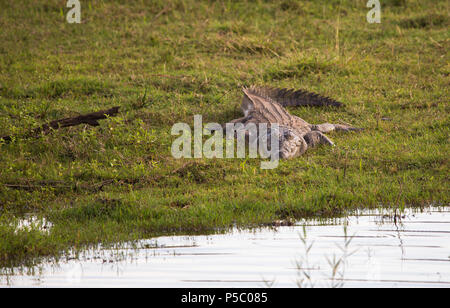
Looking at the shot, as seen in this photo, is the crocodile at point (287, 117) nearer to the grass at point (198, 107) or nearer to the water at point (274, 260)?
the grass at point (198, 107)

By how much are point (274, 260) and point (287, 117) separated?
13.9 ft

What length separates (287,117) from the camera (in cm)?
866

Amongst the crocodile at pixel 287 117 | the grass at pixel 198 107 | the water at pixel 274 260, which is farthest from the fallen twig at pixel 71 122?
the water at pixel 274 260

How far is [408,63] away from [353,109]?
7.36ft

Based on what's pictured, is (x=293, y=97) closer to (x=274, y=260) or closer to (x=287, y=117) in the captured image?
(x=287, y=117)

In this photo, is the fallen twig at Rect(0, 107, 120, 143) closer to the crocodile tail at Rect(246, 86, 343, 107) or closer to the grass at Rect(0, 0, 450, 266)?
the grass at Rect(0, 0, 450, 266)

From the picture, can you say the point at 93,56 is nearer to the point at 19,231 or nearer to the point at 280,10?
the point at 280,10

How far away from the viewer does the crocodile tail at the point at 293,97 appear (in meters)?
9.17

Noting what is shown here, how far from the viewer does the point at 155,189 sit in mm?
6520

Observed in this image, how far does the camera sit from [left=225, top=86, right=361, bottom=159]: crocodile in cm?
778

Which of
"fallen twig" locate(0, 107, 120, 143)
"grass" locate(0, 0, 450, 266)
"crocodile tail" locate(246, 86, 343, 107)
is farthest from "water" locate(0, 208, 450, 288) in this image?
"crocodile tail" locate(246, 86, 343, 107)

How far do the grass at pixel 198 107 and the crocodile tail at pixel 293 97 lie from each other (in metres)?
0.17

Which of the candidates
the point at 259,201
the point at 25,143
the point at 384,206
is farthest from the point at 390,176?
the point at 25,143

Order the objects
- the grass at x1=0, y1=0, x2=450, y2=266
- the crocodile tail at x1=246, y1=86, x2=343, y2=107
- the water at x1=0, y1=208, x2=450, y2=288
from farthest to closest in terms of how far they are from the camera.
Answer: the crocodile tail at x1=246, y1=86, x2=343, y2=107 < the grass at x1=0, y1=0, x2=450, y2=266 < the water at x1=0, y1=208, x2=450, y2=288
